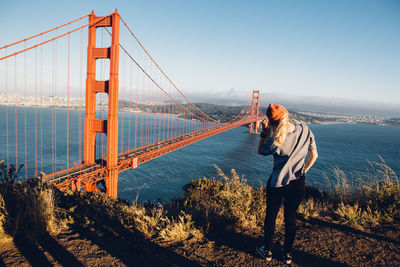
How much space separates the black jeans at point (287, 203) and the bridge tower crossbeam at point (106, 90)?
34.4 ft

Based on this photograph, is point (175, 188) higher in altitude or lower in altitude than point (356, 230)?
lower

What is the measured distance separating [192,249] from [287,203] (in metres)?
1.23

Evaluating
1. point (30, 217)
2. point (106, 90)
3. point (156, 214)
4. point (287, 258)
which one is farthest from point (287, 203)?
point (106, 90)

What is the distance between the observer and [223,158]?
32.3m

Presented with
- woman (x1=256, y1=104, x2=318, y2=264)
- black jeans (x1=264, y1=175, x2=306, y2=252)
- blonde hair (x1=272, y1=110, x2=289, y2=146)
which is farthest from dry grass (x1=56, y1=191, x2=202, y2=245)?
blonde hair (x1=272, y1=110, x2=289, y2=146)

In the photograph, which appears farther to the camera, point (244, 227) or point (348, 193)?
point (348, 193)

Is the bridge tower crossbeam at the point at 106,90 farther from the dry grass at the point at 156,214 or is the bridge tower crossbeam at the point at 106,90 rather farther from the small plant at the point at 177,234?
the small plant at the point at 177,234

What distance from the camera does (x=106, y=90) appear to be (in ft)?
37.2

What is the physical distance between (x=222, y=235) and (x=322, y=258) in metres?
1.16

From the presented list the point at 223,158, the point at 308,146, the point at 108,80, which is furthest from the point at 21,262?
the point at 223,158

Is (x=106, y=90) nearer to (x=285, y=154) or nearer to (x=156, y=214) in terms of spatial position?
(x=156, y=214)

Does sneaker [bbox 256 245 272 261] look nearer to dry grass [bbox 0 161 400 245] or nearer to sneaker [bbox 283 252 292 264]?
sneaker [bbox 283 252 292 264]

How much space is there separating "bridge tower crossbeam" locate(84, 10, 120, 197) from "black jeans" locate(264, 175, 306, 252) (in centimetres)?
1049

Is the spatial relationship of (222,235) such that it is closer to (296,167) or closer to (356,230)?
→ (296,167)
